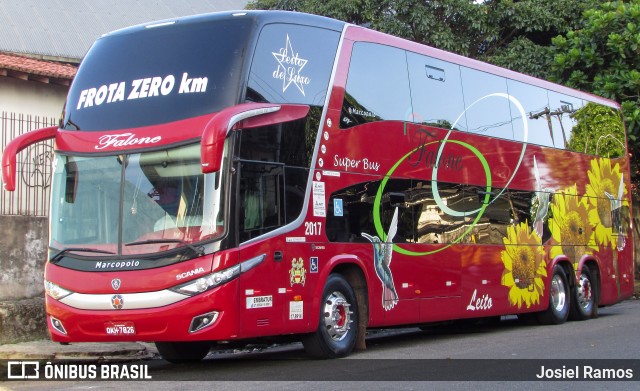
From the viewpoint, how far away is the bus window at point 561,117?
1669 centimetres

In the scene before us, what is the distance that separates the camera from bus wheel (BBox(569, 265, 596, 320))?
55.8 feet

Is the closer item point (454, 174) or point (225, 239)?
point (225, 239)

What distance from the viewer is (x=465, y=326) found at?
1692 centimetres

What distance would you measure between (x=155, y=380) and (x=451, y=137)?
6187mm

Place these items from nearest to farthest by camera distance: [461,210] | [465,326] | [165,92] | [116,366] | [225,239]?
[225,239], [165,92], [116,366], [461,210], [465,326]

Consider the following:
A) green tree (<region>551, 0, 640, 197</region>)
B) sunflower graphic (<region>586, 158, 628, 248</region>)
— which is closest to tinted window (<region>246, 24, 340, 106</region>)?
sunflower graphic (<region>586, 158, 628, 248</region>)

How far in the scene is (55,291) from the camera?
33.2 ft

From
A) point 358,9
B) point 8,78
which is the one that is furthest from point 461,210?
point 358,9

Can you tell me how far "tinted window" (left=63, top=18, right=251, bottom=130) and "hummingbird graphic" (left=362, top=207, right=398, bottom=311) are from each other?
122 inches

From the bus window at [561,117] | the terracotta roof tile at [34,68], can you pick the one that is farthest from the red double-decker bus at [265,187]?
the terracotta roof tile at [34,68]

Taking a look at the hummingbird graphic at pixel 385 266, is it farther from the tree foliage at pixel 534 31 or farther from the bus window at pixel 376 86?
the tree foliage at pixel 534 31

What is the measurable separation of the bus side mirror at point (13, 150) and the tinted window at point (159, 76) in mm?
303

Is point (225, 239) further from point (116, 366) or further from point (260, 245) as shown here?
point (116, 366)

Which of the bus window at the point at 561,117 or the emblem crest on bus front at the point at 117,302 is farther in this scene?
the bus window at the point at 561,117
